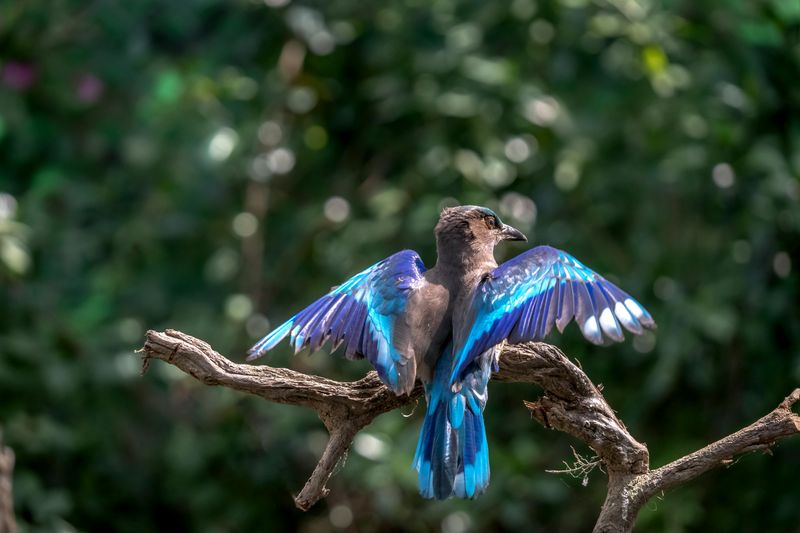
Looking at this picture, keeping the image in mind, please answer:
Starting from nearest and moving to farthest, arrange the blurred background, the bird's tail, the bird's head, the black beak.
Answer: the bird's tail
the bird's head
the black beak
the blurred background

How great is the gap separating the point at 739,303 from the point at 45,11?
324 centimetres

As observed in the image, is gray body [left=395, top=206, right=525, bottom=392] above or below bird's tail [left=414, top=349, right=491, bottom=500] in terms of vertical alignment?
above

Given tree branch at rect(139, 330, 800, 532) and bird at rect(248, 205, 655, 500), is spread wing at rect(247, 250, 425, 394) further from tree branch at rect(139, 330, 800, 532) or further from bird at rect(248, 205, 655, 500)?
tree branch at rect(139, 330, 800, 532)

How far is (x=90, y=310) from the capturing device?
5.33m

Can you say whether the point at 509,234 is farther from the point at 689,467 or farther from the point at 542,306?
the point at 689,467

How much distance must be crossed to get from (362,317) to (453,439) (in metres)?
0.42

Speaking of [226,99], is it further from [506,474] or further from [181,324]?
[506,474]

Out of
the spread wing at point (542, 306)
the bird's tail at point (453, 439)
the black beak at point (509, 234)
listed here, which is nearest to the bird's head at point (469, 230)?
the black beak at point (509, 234)

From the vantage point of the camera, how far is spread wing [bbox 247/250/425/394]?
309cm

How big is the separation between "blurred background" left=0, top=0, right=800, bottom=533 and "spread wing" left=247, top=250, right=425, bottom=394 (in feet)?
5.06

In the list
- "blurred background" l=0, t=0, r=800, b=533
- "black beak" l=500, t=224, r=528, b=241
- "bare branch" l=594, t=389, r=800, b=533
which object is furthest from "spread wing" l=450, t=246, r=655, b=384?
"blurred background" l=0, t=0, r=800, b=533

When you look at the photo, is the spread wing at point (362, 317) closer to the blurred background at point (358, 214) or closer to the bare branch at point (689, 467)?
the bare branch at point (689, 467)

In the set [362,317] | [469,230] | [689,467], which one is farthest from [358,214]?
[689,467]

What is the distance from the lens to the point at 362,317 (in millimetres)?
3223
